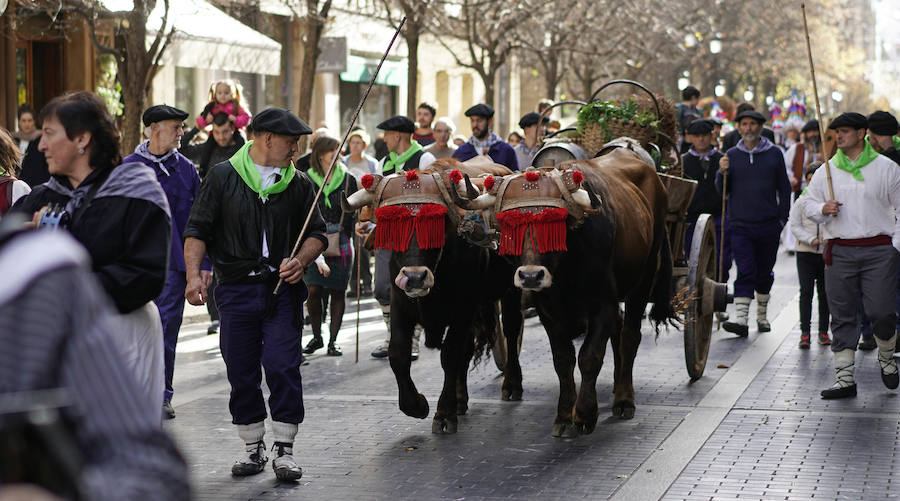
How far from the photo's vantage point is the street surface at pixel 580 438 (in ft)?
22.3

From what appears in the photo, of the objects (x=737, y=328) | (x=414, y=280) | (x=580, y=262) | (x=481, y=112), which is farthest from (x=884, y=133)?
(x=414, y=280)

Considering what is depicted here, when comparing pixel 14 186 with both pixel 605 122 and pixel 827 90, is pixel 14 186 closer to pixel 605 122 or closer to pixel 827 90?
pixel 605 122

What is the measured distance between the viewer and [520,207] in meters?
7.91

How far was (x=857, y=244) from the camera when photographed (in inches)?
369

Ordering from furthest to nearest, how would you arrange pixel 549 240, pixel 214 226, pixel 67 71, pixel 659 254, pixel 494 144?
pixel 67 71
pixel 494 144
pixel 659 254
pixel 549 240
pixel 214 226

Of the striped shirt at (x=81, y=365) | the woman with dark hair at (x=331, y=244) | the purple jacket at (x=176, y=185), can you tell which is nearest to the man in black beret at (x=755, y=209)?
the woman with dark hair at (x=331, y=244)

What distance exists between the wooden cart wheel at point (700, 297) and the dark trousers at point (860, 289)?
41.4 inches

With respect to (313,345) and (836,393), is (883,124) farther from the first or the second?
(313,345)

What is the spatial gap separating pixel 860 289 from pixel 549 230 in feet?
9.63

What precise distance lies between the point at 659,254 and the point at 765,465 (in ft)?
9.18

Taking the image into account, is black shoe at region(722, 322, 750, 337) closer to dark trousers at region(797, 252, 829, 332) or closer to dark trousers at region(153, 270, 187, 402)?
dark trousers at region(797, 252, 829, 332)

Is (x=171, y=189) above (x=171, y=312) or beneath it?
above

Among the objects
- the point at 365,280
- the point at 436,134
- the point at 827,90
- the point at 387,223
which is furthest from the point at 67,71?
the point at 827,90

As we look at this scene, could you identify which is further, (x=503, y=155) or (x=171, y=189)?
(x=503, y=155)
